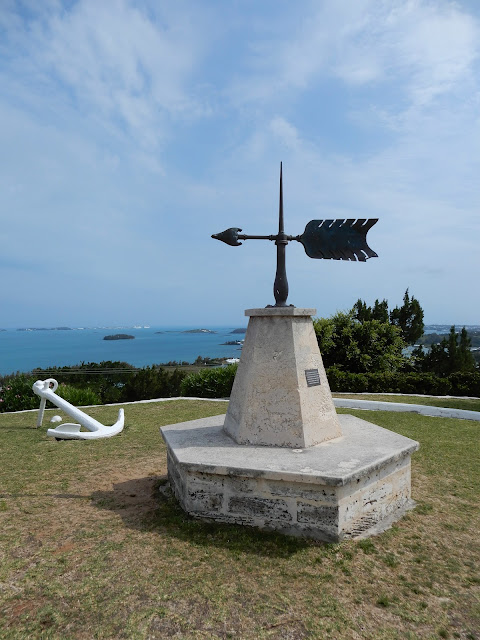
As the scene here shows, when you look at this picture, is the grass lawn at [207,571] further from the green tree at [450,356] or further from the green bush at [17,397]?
the green tree at [450,356]

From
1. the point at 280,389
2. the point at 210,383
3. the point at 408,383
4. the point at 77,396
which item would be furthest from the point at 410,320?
the point at 280,389

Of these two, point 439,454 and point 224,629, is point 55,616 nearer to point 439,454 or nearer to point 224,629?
point 224,629

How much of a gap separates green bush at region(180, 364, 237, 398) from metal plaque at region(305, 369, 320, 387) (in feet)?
25.6

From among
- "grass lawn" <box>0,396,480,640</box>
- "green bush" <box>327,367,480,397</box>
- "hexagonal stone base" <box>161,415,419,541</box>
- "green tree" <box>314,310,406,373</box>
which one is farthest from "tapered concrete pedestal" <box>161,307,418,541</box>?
"green tree" <box>314,310,406,373</box>

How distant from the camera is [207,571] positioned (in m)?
3.32

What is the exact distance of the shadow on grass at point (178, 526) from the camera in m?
3.73

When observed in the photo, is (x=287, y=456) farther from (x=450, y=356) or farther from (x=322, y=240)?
(x=450, y=356)

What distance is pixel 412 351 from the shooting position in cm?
1998

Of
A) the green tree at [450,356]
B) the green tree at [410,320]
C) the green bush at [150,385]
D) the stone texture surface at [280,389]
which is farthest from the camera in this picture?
the green tree at [410,320]

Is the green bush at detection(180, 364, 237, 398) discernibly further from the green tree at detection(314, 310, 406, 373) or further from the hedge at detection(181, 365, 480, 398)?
the green tree at detection(314, 310, 406, 373)

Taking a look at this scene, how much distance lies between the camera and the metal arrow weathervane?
4.93 meters

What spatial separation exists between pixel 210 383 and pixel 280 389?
827 cm

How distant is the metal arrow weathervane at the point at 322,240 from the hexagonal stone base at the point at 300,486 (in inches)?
73.6

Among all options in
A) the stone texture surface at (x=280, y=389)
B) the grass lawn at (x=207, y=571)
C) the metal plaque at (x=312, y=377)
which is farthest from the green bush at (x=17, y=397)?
the metal plaque at (x=312, y=377)
